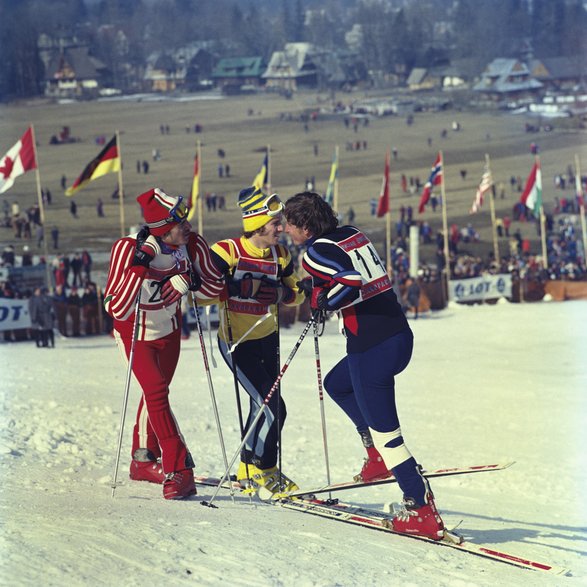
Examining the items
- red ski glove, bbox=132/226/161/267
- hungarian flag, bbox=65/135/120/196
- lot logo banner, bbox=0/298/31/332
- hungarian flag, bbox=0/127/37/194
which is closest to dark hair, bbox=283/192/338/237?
red ski glove, bbox=132/226/161/267

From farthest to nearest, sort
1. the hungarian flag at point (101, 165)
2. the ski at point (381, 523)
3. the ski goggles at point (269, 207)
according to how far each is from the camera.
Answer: the hungarian flag at point (101, 165), the ski goggles at point (269, 207), the ski at point (381, 523)

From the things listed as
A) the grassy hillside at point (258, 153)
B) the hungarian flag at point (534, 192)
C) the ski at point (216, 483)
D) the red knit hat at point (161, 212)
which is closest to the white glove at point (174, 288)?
the red knit hat at point (161, 212)

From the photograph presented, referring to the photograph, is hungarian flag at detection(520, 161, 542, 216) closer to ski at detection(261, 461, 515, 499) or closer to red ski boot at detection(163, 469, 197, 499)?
ski at detection(261, 461, 515, 499)

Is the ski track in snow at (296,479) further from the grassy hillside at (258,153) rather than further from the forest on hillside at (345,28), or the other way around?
the forest on hillside at (345,28)

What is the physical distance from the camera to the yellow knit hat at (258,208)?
720 centimetres

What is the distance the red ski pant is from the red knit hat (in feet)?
2.35

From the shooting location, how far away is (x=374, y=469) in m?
7.12

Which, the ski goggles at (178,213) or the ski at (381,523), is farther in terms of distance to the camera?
the ski goggles at (178,213)

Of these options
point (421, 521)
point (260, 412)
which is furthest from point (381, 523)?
point (260, 412)

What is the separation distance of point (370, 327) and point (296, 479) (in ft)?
9.55

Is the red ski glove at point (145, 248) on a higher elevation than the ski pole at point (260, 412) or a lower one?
higher

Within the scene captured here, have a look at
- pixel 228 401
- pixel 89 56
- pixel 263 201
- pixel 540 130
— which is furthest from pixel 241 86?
pixel 263 201

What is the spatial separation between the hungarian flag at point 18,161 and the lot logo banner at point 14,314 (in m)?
3.01

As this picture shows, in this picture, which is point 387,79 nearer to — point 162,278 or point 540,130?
point 540,130
